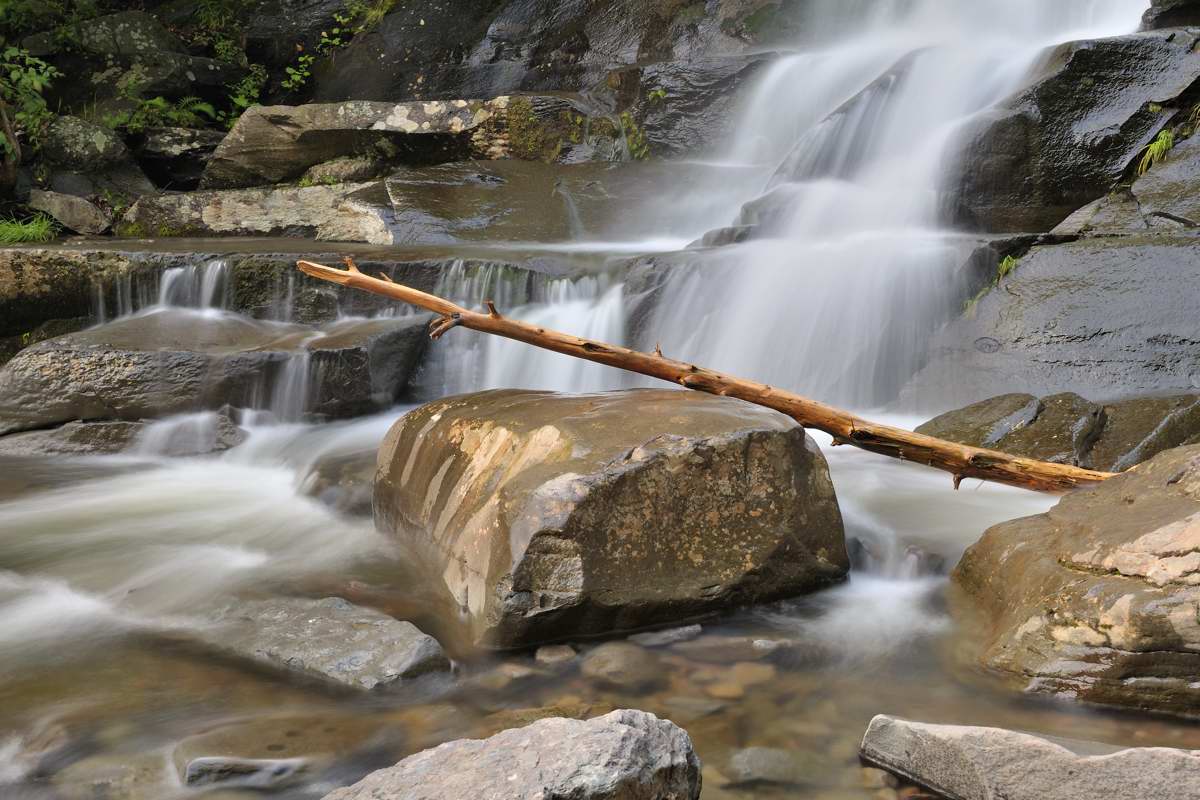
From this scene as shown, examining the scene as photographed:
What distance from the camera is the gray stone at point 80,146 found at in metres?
10.6

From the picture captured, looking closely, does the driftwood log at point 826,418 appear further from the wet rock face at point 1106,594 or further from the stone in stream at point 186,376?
the stone in stream at point 186,376

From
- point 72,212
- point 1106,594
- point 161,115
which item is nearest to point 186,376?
point 72,212

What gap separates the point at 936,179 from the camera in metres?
7.23

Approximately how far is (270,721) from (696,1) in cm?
1106

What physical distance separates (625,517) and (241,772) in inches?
52.3

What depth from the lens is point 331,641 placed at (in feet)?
10.1

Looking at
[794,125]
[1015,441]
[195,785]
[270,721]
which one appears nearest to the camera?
[195,785]

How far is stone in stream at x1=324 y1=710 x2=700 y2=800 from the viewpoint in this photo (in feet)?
5.79

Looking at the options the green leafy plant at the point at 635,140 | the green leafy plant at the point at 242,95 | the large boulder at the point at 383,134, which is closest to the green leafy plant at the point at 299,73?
the green leafy plant at the point at 242,95

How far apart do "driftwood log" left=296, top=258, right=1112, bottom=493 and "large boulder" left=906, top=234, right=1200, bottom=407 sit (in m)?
1.36

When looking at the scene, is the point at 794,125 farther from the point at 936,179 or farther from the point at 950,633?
the point at 950,633

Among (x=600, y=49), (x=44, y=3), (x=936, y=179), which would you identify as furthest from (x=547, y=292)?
(x=44, y=3)

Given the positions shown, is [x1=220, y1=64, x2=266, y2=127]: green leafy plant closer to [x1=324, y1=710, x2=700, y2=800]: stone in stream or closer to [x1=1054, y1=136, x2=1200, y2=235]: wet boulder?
[x1=1054, y1=136, x2=1200, y2=235]: wet boulder

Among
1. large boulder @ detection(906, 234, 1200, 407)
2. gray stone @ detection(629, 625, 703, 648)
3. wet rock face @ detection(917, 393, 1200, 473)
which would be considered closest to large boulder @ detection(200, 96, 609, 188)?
large boulder @ detection(906, 234, 1200, 407)
